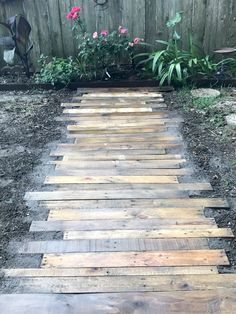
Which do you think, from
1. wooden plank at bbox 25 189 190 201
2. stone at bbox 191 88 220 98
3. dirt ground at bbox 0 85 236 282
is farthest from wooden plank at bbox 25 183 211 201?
stone at bbox 191 88 220 98

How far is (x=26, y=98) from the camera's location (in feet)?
14.1

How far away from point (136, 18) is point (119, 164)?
2.62 meters

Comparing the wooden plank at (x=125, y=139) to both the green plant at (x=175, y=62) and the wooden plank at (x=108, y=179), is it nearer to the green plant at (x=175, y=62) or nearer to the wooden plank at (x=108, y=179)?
the wooden plank at (x=108, y=179)

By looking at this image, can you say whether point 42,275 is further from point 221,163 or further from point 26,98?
point 26,98

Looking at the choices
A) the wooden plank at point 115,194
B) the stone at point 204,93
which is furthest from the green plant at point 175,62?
the wooden plank at point 115,194

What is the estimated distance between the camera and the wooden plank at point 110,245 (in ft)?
6.11

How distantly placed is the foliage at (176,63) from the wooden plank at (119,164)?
189 centimetres

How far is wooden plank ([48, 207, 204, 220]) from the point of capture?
6.94 feet

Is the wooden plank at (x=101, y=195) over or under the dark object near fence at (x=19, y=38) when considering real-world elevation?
under

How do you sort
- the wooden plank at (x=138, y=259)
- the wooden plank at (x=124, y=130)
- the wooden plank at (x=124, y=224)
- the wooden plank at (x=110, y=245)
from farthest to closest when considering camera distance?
the wooden plank at (x=124, y=130) → the wooden plank at (x=124, y=224) → the wooden plank at (x=110, y=245) → the wooden plank at (x=138, y=259)

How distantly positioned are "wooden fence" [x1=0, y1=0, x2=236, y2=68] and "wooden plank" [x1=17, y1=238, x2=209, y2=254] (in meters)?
3.44

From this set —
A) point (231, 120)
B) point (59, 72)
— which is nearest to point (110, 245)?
point (231, 120)

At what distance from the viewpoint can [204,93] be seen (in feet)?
13.8

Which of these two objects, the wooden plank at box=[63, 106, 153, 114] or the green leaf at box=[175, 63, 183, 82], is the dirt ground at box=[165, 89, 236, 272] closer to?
the green leaf at box=[175, 63, 183, 82]
